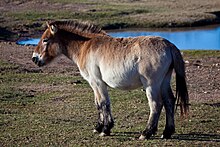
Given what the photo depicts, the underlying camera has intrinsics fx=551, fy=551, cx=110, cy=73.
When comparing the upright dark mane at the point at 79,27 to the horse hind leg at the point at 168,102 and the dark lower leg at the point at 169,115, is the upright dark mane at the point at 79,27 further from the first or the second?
the dark lower leg at the point at 169,115

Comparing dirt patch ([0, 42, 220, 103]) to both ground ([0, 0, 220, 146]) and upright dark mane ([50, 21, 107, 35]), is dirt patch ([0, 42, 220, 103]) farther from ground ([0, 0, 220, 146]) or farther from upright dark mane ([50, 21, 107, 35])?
upright dark mane ([50, 21, 107, 35])

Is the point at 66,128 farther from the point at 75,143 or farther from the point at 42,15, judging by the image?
the point at 42,15

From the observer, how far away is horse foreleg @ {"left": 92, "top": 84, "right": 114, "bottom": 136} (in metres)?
9.77

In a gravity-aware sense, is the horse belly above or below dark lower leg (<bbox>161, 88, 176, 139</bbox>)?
above

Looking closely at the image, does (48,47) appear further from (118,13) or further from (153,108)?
(118,13)

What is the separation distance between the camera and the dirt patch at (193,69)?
14.0m

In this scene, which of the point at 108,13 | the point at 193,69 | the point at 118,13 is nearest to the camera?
the point at 193,69

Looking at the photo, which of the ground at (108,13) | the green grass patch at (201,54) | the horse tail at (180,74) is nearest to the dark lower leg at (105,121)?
the horse tail at (180,74)

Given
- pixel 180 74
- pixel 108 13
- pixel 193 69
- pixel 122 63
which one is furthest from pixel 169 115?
pixel 108 13

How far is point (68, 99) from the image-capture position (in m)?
13.5

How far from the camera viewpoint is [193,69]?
18.0 metres

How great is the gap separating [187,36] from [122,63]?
21.5 m

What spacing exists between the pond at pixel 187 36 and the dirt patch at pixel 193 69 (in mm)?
4952

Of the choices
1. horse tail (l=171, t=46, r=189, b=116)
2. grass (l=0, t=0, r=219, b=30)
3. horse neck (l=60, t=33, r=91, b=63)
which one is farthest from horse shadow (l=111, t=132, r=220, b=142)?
grass (l=0, t=0, r=219, b=30)
